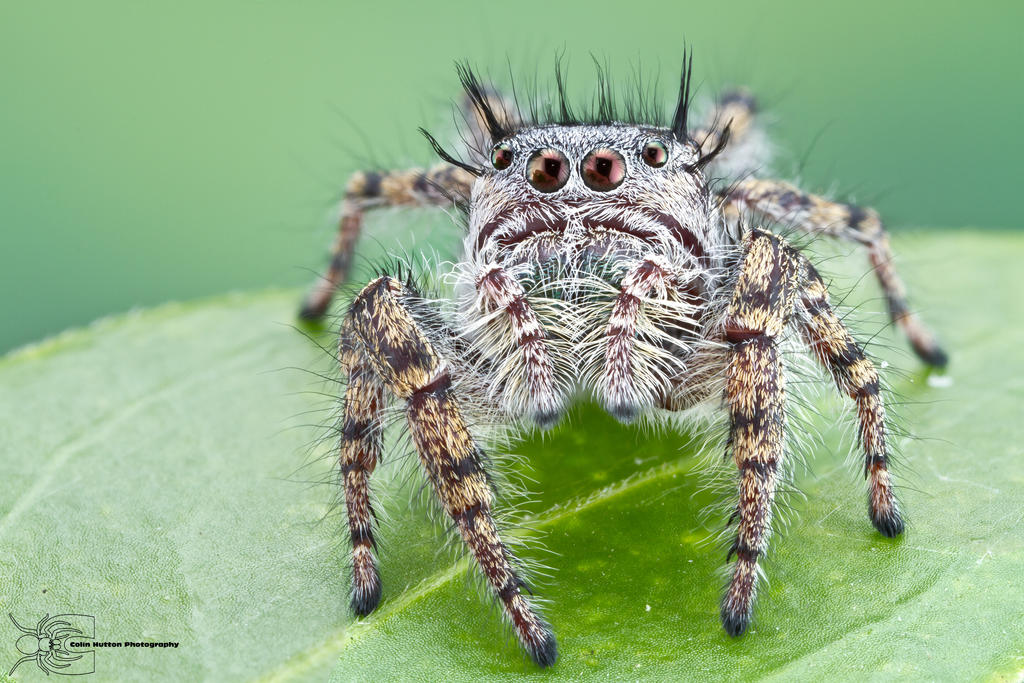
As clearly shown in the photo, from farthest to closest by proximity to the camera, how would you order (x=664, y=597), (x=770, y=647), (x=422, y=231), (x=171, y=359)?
1. (x=422, y=231)
2. (x=171, y=359)
3. (x=664, y=597)
4. (x=770, y=647)

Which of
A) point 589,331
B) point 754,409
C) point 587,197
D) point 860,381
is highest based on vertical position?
point 587,197

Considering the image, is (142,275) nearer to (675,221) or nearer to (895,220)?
(675,221)

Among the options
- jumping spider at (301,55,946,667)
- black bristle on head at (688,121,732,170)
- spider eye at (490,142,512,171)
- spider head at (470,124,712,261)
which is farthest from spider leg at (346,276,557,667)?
black bristle on head at (688,121,732,170)

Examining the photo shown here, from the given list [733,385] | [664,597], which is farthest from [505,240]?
[664,597]

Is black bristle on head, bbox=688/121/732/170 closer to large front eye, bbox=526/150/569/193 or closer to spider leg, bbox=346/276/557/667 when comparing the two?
large front eye, bbox=526/150/569/193

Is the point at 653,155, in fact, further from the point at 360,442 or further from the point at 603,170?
the point at 360,442

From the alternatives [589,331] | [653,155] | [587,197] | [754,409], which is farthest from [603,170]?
[754,409]
